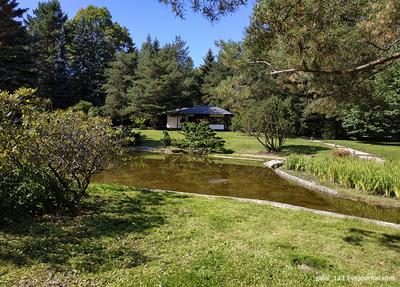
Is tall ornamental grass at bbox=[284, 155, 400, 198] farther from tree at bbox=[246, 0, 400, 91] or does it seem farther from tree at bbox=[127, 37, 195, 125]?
tree at bbox=[127, 37, 195, 125]

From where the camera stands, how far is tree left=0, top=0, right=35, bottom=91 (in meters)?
25.9

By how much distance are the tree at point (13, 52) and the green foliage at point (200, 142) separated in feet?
42.6

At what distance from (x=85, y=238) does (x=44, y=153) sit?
70.5 inches

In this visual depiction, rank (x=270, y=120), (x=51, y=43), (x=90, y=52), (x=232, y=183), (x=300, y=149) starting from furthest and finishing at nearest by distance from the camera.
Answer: (x=90, y=52)
(x=51, y=43)
(x=300, y=149)
(x=270, y=120)
(x=232, y=183)

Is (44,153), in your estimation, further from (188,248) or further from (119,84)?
(119,84)

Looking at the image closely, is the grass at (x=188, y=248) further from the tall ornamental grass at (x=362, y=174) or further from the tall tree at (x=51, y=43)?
the tall tree at (x=51, y=43)

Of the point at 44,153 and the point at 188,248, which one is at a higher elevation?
the point at 44,153

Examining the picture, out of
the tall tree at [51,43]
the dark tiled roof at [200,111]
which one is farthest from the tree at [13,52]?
the dark tiled roof at [200,111]

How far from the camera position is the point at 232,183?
13.4 meters

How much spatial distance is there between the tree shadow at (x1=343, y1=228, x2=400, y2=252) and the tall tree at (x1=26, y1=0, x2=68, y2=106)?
118 feet

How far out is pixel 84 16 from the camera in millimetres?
52781

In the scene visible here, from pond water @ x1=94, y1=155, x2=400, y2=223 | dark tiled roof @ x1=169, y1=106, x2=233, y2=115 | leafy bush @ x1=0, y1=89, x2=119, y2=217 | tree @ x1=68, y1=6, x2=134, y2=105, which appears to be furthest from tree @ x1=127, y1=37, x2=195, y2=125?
leafy bush @ x1=0, y1=89, x2=119, y2=217

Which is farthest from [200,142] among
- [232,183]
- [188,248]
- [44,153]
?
[188,248]

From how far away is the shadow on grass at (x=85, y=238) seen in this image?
15.2ft
